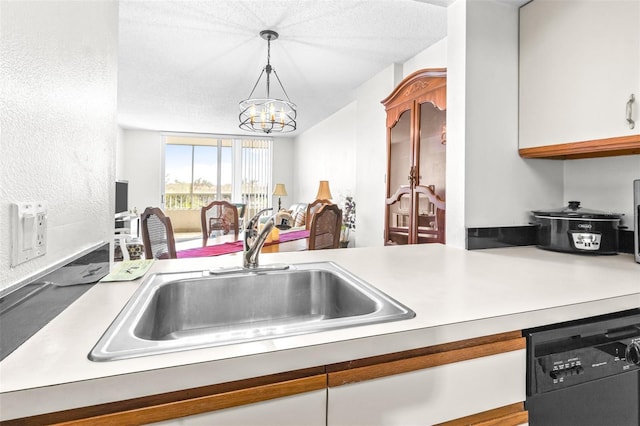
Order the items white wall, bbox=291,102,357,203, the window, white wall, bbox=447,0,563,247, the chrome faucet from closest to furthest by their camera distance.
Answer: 1. the chrome faucet
2. white wall, bbox=447,0,563,247
3. white wall, bbox=291,102,357,203
4. the window

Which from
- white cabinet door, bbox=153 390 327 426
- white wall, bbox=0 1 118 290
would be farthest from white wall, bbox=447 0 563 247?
white wall, bbox=0 1 118 290

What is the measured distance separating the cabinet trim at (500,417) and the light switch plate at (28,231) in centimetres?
86

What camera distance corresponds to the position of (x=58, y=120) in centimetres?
69

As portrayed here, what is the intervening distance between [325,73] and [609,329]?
361 cm

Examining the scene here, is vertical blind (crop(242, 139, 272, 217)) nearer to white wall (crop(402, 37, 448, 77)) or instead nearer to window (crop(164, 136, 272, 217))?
window (crop(164, 136, 272, 217))

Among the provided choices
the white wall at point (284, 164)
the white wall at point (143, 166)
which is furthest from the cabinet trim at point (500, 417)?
the white wall at point (143, 166)

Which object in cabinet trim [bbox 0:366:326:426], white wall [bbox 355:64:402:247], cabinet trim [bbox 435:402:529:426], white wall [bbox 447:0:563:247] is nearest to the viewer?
cabinet trim [bbox 0:366:326:426]

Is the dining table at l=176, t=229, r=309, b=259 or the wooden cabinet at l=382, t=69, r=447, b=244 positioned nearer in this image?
the wooden cabinet at l=382, t=69, r=447, b=244

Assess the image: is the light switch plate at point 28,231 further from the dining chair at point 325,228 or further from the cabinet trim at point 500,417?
the dining chair at point 325,228

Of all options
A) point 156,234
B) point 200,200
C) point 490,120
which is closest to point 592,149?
point 490,120

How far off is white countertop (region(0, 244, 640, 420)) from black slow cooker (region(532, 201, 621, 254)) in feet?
0.35

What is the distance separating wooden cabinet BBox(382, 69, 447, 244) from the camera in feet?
7.00

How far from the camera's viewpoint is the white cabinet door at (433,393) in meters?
0.63

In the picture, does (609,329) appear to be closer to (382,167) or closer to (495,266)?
(495,266)
